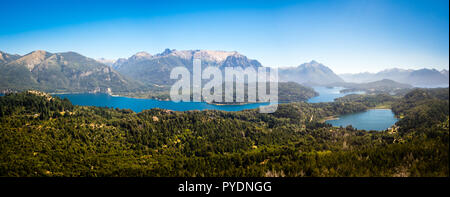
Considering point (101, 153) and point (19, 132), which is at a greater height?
point (19, 132)

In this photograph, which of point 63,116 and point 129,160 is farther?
point 63,116

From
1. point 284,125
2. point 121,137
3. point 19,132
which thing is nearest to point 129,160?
point 121,137
